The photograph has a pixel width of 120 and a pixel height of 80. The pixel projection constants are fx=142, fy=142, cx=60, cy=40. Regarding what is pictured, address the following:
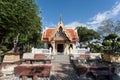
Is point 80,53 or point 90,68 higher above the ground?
point 80,53

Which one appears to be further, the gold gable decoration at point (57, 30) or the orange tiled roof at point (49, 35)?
the orange tiled roof at point (49, 35)

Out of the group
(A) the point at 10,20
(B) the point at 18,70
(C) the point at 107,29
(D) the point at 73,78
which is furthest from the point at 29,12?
(C) the point at 107,29

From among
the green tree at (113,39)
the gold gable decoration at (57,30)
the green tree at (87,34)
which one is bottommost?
the green tree at (113,39)

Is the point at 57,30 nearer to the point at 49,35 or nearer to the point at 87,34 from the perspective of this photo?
the point at 49,35

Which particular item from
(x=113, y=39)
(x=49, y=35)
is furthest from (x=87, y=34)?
(x=49, y=35)

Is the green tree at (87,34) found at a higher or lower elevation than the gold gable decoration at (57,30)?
higher

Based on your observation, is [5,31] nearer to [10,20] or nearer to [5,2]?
[10,20]

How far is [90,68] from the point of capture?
41.8ft

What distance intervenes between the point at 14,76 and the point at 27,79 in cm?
122

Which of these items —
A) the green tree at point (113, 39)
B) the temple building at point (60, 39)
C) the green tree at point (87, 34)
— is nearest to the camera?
the temple building at point (60, 39)

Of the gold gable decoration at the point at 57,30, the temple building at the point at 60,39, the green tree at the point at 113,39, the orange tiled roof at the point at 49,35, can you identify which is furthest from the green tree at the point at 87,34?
the gold gable decoration at the point at 57,30

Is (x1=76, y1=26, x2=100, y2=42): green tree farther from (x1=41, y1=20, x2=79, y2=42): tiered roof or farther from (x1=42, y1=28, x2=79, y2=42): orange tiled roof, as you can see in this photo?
(x1=41, y1=20, x2=79, y2=42): tiered roof

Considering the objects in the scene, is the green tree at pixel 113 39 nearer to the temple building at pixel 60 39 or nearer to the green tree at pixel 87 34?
the temple building at pixel 60 39

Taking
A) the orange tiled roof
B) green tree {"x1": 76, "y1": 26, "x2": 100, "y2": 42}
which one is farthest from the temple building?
green tree {"x1": 76, "y1": 26, "x2": 100, "y2": 42}
